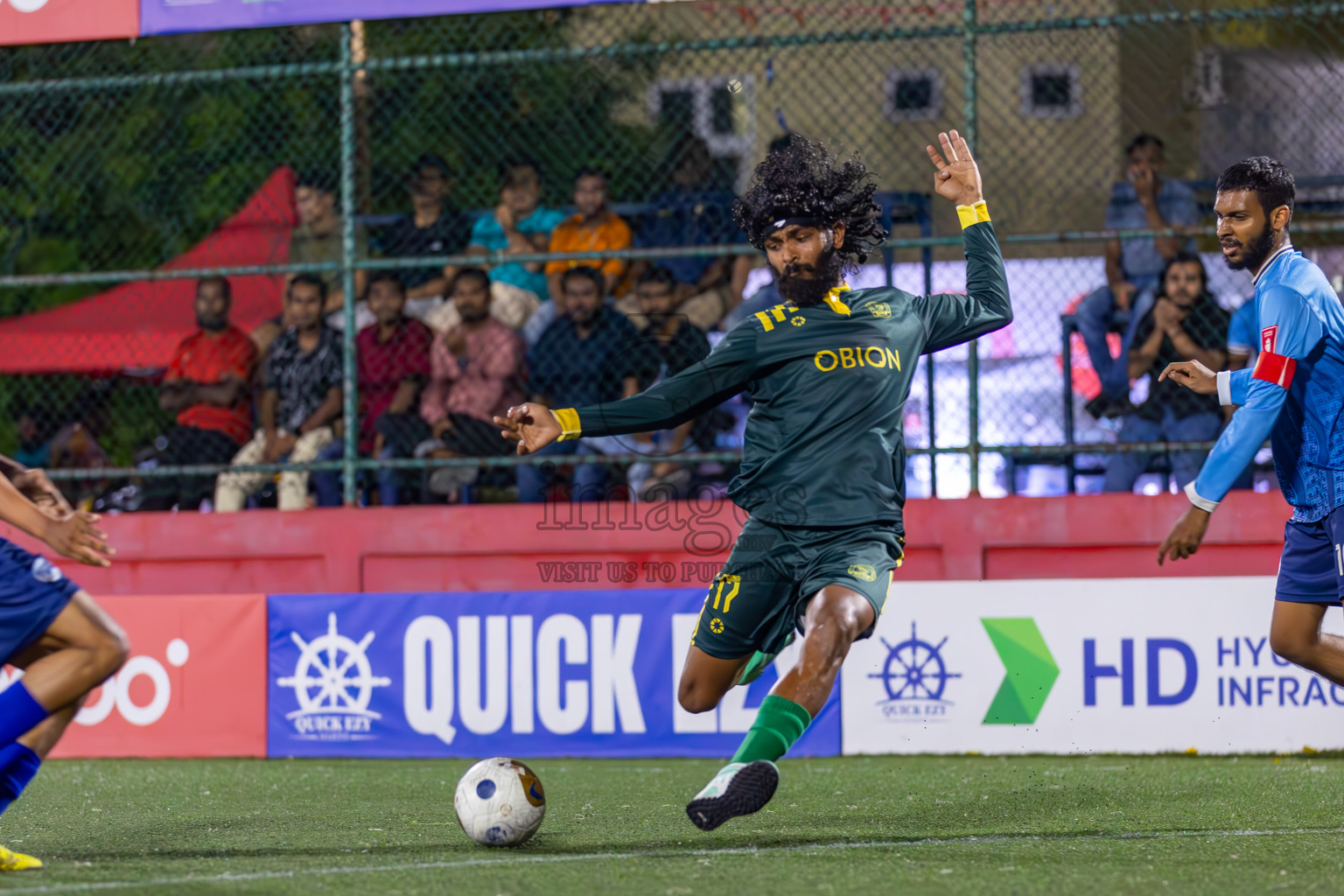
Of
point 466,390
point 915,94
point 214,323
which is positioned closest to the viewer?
point 466,390

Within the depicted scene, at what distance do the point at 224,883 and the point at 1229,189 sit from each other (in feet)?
13.6

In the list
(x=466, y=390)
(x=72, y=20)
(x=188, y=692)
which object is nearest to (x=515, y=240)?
(x=466, y=390)

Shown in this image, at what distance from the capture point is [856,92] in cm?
1364

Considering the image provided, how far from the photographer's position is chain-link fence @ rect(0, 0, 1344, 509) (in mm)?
9070

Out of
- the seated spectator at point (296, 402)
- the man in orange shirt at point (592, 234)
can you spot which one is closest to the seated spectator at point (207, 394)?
the seated spectator at point (296, 402)

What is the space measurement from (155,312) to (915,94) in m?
6.55

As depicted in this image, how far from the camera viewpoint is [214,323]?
9922 millimetres

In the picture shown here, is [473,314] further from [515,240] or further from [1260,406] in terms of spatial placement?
[1260,406]

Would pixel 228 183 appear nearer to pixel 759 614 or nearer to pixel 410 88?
pixel 410 88

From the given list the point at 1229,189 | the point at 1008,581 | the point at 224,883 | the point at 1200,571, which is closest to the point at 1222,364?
the point at 1200,571

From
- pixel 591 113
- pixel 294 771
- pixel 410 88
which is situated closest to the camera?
pixel 294 771

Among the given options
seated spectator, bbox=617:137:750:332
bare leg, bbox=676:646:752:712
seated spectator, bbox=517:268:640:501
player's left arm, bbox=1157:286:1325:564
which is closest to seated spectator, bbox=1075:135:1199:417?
seated spectator, bbox=617:137:750:332

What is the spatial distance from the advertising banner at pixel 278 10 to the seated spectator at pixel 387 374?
1652 mm

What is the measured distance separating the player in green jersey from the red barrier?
10.9 ft
